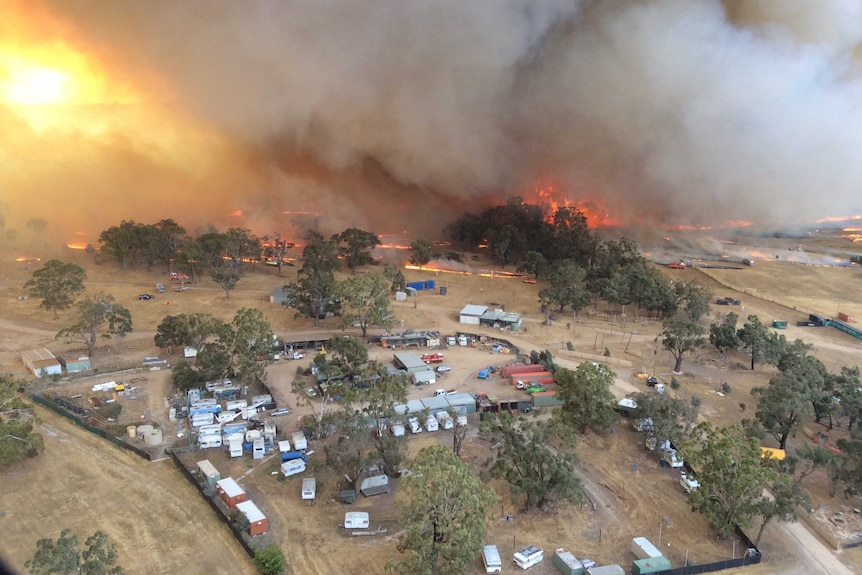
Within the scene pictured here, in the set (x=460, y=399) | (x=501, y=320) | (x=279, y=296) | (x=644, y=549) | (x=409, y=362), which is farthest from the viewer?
(x=279, y=296)

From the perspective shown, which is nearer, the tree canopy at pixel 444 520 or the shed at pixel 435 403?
the tree canopy at pixel 444 520

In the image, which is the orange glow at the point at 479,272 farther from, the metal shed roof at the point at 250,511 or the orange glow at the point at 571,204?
the metal shed roof at the point at 250,511

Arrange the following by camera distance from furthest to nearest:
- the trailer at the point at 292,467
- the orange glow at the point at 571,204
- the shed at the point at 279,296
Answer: the orange glow at the point at 571,204, the shed at the point at 279,296, the trailer at the point at 292,467

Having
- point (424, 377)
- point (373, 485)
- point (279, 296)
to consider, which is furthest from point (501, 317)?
point (373, 485)

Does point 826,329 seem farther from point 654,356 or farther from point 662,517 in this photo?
point 662,517

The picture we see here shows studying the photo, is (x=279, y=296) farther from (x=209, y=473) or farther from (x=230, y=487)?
(x=230, y=487)

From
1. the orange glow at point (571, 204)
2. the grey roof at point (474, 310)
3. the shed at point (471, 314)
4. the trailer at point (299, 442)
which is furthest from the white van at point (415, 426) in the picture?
the orange glow at point (571, 204)
